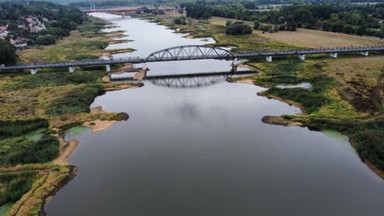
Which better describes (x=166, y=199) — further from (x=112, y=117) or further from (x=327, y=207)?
(x=112, y=117)

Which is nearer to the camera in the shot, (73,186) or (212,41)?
(73,186)

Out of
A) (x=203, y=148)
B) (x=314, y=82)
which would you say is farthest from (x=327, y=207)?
(x=314, y=82)

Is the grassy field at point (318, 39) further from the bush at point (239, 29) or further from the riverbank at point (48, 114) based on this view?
the riverbank at point (48, 114)

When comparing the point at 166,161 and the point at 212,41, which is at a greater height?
the point at 212,41

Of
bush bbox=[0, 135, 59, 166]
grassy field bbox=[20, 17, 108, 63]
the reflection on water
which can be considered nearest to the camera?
bush bbox=[0, 135, 59, 166]

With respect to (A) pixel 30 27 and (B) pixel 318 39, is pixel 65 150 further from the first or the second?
(A) pixel 30 27

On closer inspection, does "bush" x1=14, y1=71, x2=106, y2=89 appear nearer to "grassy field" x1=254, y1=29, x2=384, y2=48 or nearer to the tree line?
the tree line

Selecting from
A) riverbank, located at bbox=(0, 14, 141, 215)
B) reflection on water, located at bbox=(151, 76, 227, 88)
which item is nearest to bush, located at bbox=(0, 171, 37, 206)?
riverbank, located at bbox=(0, 14, 141, 215)

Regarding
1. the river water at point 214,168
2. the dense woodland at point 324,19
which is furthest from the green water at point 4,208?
the dense woodland at point 324,19

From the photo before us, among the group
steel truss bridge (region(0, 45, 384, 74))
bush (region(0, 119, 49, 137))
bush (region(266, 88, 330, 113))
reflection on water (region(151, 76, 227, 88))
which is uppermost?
steel truss bridge (region(0, 45, 384, 74))
